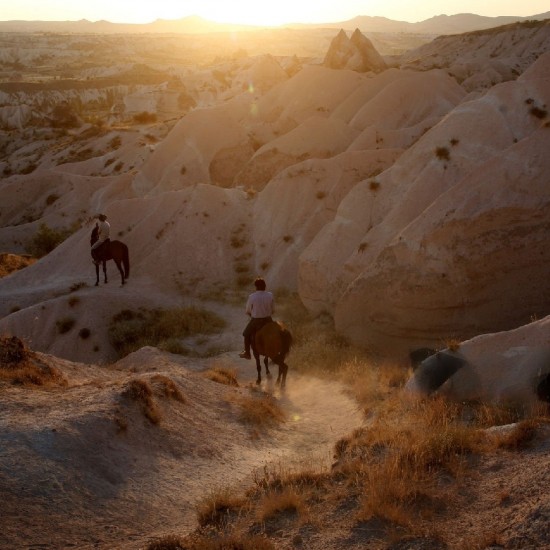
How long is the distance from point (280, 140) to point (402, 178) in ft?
46.8

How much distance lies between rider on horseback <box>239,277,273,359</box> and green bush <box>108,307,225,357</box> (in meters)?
5.75

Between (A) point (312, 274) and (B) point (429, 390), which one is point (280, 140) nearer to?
(A) point (312, 274)

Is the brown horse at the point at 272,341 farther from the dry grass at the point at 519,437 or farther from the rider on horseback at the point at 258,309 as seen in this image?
the dry grass at the point at 519,437

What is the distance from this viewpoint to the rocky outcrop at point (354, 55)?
57219 millimetres

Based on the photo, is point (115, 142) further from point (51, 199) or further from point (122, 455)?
point (122, 455)

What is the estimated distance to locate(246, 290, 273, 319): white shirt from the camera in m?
12.4

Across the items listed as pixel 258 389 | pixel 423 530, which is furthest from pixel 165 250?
pixel 423 530

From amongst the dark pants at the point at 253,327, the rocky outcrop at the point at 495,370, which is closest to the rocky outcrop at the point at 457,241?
the rocky outcrop at the point at 495,370

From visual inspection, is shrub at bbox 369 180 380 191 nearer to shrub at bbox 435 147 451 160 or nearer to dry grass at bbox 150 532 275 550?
shrub at bbox 435 147 451 160

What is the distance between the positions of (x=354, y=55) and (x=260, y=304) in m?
50.4

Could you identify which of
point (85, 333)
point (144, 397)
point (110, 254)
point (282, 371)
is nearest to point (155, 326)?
point (85, 333)

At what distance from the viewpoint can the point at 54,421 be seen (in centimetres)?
806

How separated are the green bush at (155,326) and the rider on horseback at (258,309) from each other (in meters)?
5.75

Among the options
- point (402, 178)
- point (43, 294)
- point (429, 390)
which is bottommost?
point (43, 294)
